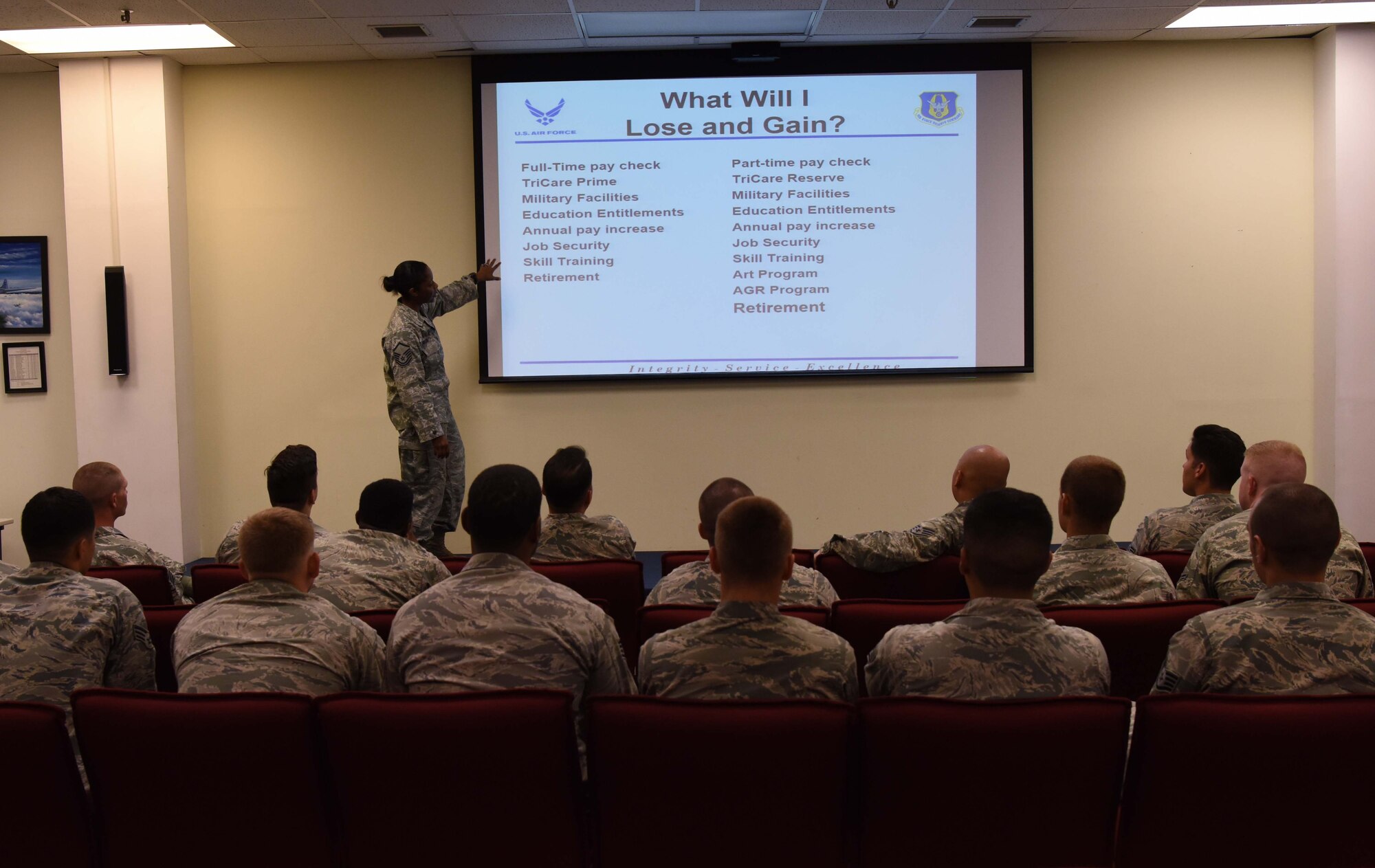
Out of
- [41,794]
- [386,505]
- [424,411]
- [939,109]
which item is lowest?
[41,794]

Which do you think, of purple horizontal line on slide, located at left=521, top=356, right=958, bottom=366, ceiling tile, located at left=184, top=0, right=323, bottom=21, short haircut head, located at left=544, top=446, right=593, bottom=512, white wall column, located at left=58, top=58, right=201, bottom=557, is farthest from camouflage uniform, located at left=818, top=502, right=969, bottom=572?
white wall column, located at left=58, top=58, right=201, bottom=557

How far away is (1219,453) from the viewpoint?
3.44 m

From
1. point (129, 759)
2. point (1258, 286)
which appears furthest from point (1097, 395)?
point (129, 759)

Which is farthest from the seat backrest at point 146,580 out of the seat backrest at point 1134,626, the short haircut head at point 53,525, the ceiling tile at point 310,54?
the ceiling tile at point 310,54

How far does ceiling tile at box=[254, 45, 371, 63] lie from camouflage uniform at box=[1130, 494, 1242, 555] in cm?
492

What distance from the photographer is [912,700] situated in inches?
67.9

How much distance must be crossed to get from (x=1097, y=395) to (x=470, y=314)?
3882 mm

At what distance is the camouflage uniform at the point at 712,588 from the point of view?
2760 mm

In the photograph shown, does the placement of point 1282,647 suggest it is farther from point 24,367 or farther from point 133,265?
point 24,367

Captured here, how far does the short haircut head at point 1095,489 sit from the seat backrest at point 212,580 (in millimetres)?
2439

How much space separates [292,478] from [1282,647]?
9.22ft

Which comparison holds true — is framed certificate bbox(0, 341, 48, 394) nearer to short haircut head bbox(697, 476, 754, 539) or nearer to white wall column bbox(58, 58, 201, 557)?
white wall column bbox(58, 58, 201, 557)

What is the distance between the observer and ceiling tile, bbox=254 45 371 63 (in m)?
5.83

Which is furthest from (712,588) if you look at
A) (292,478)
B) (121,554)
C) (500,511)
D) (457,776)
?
(121,554)
